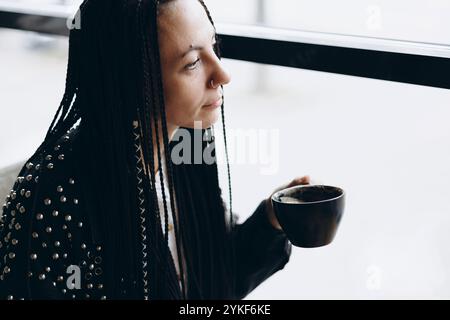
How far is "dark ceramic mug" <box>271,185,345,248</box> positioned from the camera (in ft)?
3.26

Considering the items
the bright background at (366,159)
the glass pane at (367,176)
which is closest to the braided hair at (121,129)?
the bright background at (366,159)

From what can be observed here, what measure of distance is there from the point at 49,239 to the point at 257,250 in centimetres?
39

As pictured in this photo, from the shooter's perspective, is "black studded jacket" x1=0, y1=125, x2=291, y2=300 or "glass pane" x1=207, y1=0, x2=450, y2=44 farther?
"glass pane" x1=207, y1=0, x2=450, y2=44

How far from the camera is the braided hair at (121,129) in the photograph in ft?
3.27

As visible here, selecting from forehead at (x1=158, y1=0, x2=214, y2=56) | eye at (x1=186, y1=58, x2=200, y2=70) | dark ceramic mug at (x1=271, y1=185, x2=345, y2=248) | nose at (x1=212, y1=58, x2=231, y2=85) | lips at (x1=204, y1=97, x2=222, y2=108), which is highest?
forehead at (x1=158, y1=0, x2=214, y2=56)

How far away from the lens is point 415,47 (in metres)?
1.13

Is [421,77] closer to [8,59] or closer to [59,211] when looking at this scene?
[59,211]

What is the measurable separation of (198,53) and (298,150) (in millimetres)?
960

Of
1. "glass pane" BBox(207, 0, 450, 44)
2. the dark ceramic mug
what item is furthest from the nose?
"glass pane" BBox(207, 0, 450, 44)

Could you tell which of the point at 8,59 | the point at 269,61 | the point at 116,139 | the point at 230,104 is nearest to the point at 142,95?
the point at 116,139

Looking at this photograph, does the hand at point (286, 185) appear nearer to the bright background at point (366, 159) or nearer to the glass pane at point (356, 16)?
the bright background at point (366, 159)

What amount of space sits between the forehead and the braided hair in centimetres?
1

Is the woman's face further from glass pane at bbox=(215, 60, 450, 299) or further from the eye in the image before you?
glass pane at bbox=(215, 60, 450, 299)
